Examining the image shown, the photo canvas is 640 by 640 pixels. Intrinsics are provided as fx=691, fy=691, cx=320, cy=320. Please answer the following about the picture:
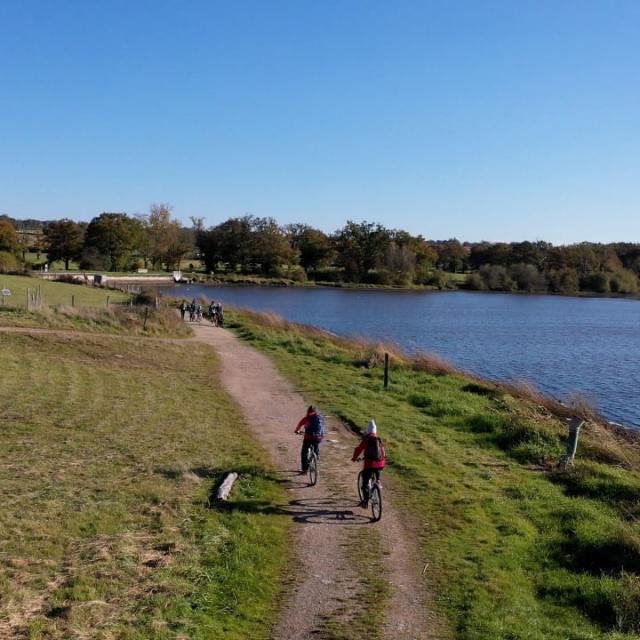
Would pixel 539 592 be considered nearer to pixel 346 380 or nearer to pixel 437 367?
pixel 346 380

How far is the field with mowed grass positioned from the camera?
7.40 meters

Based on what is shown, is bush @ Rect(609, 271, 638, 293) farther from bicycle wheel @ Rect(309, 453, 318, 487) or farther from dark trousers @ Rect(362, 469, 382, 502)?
dark trousers @ Rect(362, 469, 382, 502)

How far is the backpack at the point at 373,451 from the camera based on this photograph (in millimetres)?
10867

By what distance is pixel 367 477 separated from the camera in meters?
11.0

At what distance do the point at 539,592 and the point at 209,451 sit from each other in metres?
7.66

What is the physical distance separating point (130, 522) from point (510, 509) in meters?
6.17

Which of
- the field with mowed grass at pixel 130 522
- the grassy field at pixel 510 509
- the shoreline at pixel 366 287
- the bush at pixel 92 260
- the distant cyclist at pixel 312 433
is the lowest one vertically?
the grassy field at pixel 510 509

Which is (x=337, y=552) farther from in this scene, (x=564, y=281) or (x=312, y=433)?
(x=564, y=281)

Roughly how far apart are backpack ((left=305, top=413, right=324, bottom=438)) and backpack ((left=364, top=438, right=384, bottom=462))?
1721mm

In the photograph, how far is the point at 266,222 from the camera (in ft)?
476

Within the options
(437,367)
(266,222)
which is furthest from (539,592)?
(266,222)

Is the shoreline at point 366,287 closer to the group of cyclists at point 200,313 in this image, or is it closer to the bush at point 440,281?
the bush at point 440,281

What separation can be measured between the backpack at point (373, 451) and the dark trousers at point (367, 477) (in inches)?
7.5

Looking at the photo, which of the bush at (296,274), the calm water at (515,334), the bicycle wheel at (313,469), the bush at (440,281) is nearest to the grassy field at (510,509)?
the bicycle wheel at (313,469)
